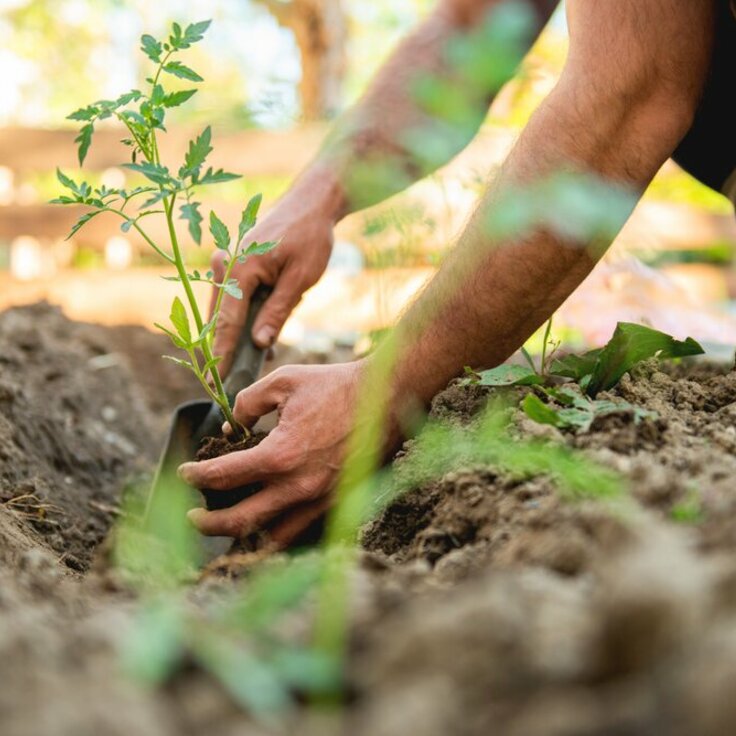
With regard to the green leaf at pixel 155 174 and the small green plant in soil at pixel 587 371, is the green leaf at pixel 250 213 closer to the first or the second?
the green leaf at pixel 155 174

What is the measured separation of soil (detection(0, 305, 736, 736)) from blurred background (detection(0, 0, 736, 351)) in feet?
1.16

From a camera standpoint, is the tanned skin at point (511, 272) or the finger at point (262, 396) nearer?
the tanned skin at point (511, 272)

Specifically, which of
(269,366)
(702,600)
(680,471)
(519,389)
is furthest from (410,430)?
(269,366)

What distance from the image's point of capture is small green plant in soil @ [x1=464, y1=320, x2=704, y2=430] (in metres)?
1.49

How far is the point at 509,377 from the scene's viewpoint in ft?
5.16

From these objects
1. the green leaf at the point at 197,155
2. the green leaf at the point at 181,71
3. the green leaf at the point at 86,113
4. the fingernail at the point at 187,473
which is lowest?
the fingernail at the point at 187,473

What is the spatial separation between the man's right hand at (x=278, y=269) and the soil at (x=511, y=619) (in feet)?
2.47

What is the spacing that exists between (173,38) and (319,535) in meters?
0.88

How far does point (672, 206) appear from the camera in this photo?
6.09 metres

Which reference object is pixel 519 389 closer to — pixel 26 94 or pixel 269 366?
pixel 269 366

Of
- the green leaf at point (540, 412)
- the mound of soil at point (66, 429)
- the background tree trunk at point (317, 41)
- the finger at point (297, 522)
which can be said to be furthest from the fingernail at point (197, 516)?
the background tree trunk at point (317, 41)

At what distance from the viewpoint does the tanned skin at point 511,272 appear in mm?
1572

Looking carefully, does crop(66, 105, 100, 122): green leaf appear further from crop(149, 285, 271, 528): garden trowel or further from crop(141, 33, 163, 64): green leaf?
crop(149, 285, 271, 528): garden trowel

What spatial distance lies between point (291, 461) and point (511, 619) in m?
0.95
